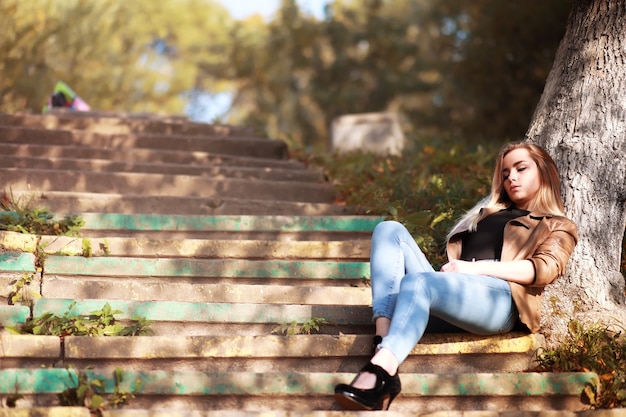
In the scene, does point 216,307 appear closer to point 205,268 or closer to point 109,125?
point 205,268

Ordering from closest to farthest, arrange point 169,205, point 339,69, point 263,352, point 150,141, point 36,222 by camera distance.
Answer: point 263,352 → point 36,222 → point 169,205 → point 150,141 → point 339,69

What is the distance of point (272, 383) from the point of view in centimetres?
387

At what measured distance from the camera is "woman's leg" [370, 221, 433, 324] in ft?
13.2

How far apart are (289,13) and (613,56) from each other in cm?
1723

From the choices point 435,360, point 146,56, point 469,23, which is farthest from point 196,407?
point 146,56

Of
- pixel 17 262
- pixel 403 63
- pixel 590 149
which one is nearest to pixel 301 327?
pixel 17 262

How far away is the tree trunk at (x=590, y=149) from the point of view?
444 centimetres

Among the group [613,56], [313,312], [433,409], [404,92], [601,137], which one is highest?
[404,92]

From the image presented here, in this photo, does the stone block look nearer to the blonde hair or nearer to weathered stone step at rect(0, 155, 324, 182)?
weathered stone step at rect(0, 155, 324, 182)

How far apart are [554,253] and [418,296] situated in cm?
83

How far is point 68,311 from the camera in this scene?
4.25 m

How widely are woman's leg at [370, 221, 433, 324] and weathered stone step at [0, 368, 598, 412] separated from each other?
36 centimetres

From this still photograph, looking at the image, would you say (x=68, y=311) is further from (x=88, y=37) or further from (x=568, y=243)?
(x=88, y=37)

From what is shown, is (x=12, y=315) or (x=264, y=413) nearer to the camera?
(x=264, y=413)
